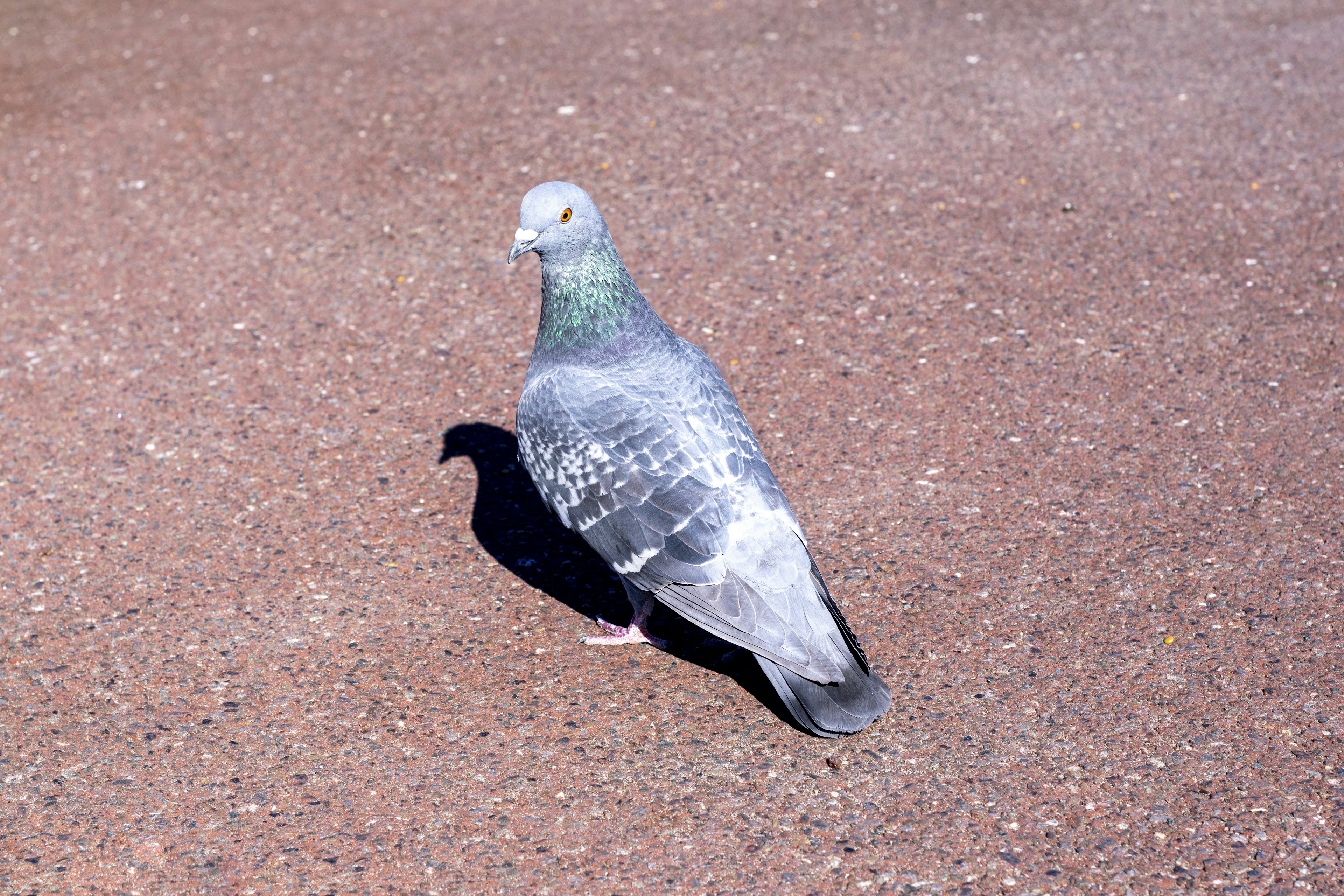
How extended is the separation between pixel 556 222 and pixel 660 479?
3.88ft

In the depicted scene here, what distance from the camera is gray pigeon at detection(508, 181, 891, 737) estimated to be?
4301 millimetres

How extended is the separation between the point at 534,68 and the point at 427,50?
3.50 ft

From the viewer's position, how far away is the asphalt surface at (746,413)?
4.15 m

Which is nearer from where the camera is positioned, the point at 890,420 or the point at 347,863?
the point at 347,863

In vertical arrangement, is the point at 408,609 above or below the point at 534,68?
below

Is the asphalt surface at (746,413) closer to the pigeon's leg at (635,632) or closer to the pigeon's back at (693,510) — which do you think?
the pigeon's leg at (635,632)

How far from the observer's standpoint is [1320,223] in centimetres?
770

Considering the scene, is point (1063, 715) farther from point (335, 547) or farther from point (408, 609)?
point (335, 547)

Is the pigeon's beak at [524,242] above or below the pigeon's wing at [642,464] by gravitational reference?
above

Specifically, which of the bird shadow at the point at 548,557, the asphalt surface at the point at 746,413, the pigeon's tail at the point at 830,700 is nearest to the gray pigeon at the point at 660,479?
the pigeon's tail at the point at 830,700

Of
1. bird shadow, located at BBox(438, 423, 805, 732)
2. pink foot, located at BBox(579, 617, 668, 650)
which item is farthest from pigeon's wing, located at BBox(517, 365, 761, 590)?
pink foot, located at BBox(579, 617, 668, 650)

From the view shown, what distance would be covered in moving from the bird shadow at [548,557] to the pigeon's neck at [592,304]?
2.60 feet

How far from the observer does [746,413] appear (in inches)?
252

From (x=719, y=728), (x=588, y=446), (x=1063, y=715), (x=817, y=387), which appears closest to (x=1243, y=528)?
(x=1063, y=715)
